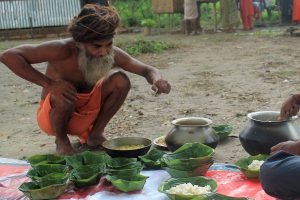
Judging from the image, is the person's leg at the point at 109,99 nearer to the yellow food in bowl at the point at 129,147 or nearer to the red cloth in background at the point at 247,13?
the yellow food in bowl at the point at 129,147

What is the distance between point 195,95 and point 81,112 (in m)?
2.47

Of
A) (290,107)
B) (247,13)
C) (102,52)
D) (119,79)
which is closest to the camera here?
(290,107)

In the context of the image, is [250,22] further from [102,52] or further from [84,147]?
[102,52]

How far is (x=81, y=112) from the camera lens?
419 centimetres

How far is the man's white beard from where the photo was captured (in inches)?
155

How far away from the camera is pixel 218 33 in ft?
45.9

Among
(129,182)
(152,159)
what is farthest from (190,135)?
(129,182)

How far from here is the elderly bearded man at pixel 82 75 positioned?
3.81m

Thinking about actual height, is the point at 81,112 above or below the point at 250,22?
below

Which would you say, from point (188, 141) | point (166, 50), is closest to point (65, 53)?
point (188, 141)

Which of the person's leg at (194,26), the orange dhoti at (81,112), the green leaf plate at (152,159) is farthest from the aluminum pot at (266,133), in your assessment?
the person's leg at (194,26)

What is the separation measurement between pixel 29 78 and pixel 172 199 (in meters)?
1.70

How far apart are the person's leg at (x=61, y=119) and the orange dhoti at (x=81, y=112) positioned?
7 centimetres

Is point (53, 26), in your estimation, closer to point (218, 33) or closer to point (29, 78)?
point (218, 33)
